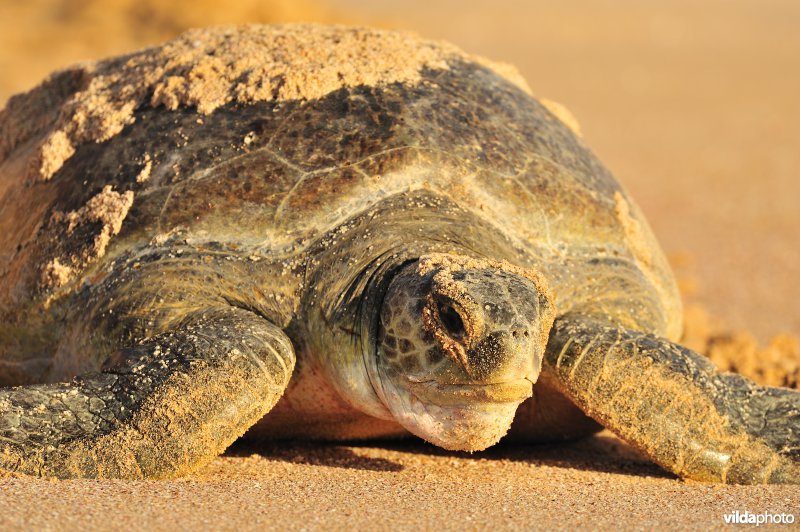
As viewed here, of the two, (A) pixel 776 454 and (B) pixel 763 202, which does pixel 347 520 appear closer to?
(A) pixel 776 454

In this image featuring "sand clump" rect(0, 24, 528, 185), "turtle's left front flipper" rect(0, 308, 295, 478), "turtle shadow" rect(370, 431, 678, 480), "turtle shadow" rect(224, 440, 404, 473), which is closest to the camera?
"turtle's left front flipper" rect(0, 308, 295, 478)

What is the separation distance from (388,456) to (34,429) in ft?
4.47

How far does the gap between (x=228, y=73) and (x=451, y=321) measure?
6.96ft

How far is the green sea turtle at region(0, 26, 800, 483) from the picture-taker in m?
3.41

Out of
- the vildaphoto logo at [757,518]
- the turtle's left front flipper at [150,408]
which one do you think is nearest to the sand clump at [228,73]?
the turtle's left front flipper at [150,408]

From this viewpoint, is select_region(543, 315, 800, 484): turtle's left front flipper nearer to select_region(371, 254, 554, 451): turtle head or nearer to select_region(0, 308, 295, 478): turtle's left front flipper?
select_region(371, 254, 554, 451): turtle head

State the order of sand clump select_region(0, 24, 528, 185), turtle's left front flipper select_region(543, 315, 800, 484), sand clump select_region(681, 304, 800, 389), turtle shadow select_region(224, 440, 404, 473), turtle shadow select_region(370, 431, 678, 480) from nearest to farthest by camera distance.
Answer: turtle's left front flipper select_region(543, 315, 800, 484) → turtle shadow select_region(224, 440, 404, 473) → turtle shadow select_region(370, 431, 678, 480) → sand clump select_region(0, 24, 528, 185) → sand clump select_region(681, 304, 800, 389)

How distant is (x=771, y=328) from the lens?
6852 mm

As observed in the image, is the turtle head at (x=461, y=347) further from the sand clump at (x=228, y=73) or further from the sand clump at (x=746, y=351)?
the sand clump at (x=746, y=351)

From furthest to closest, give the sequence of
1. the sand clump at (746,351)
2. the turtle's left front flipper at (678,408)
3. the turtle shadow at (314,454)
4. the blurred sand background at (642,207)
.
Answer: the sand clump at (746,351), the turtle shadow at (314,454), the turtle's left front flipper at (678,408), the blurred sand background at (642,207)

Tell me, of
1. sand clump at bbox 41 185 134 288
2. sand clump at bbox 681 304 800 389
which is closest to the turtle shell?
sand clump at bbox 41 185 134 288

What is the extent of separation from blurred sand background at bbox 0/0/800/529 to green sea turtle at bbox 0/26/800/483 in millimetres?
227

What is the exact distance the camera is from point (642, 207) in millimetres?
10820

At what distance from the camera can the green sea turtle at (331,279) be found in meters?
3.41
